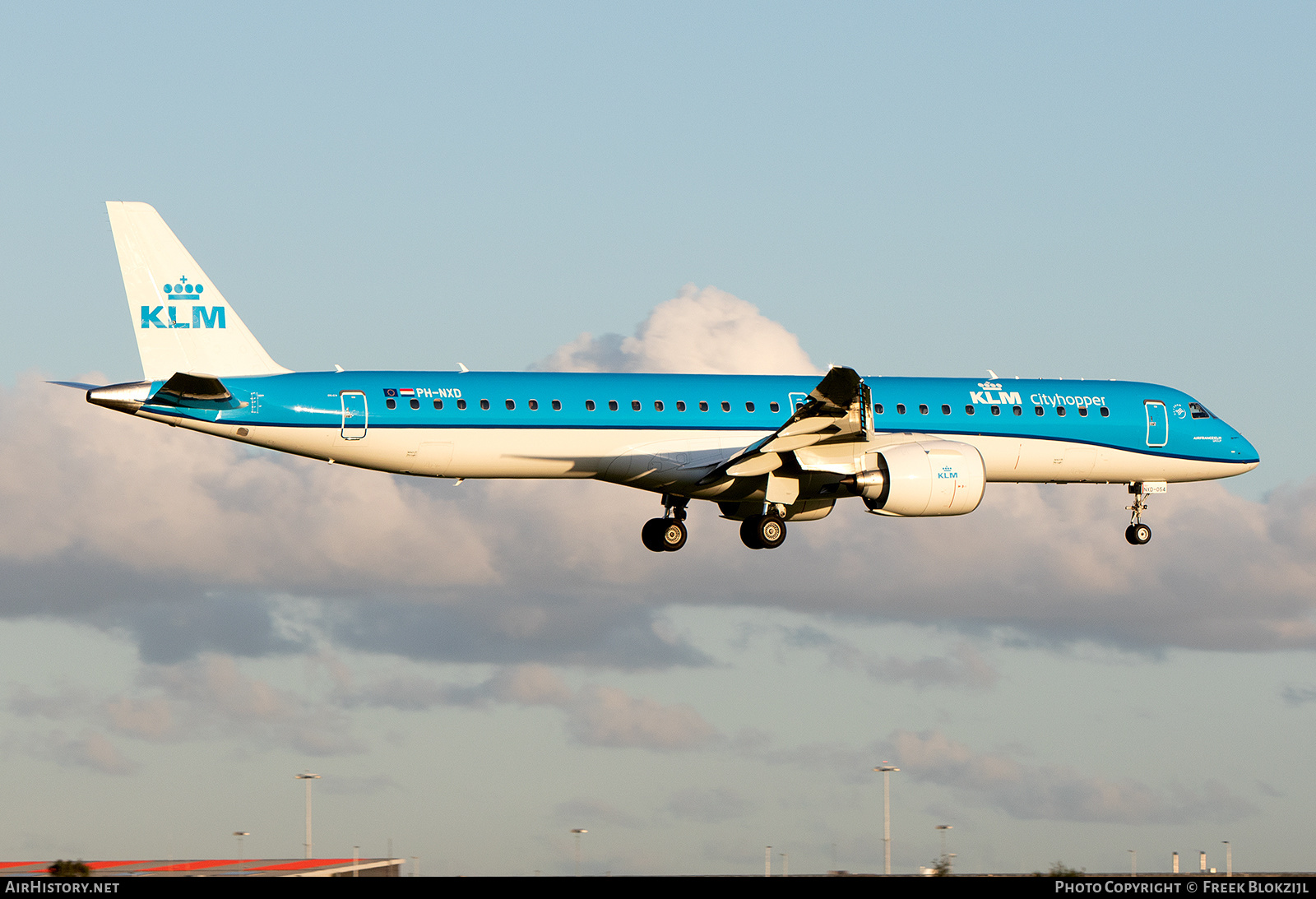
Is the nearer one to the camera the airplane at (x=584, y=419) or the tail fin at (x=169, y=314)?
the airplane at (x=584, y=419)

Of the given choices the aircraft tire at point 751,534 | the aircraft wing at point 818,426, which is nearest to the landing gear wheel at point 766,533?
the aircraft tire at point 751,534

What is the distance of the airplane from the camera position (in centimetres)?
4553

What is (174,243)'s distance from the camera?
47.7 m

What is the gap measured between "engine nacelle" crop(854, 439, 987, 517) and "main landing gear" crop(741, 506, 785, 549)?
9.59 ft

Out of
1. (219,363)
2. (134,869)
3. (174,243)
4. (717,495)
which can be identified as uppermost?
(174,243)

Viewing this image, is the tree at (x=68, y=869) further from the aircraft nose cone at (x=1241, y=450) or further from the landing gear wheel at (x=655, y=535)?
the aircraft nose cone at (x=1241, y=450)

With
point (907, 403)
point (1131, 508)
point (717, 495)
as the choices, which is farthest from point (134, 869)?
point (1131, 508)

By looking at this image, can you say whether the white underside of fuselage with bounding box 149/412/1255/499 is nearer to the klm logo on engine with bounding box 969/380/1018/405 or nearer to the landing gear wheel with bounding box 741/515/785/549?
the klm logo on engine with bounding box 969/380/1018/405

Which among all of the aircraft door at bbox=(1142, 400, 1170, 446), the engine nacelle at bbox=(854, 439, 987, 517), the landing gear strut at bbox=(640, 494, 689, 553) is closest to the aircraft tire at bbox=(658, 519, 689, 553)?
the landing gear strut at bbox=(640, 494, 689, 553)

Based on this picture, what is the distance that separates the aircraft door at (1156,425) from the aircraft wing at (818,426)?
35.9 ft

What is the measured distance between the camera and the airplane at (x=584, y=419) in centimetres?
4553
